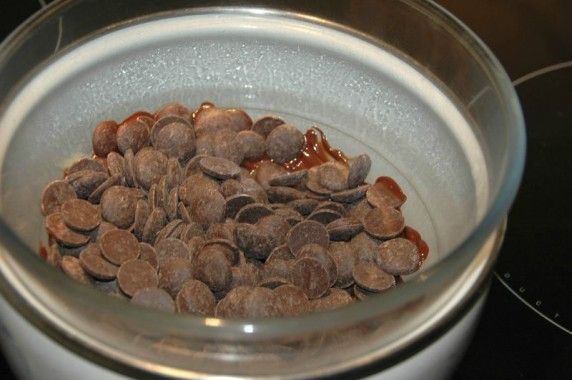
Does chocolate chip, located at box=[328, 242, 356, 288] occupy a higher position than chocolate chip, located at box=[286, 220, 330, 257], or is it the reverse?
chocolate chip, located at box=[286, 220, 330, 257]

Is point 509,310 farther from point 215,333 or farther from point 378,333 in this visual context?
point 215,333

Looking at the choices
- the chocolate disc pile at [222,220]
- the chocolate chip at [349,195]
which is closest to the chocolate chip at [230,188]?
the chocolate disc pile at [222,220]

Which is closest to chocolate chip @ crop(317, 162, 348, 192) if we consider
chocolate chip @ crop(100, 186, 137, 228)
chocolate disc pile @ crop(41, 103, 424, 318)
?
chocolate disc pile @ crop(41, 103, 424, 318)

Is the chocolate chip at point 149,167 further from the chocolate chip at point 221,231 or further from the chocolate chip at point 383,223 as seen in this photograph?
the chocolate chip at point 383,223

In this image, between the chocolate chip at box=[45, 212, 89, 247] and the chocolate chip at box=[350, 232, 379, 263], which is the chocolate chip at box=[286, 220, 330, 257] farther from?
the chocolate chip at box=[45, 212, 89, 247]

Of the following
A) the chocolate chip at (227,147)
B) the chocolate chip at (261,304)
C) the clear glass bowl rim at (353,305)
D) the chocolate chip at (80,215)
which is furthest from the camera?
the chocolate chip at (227,147)

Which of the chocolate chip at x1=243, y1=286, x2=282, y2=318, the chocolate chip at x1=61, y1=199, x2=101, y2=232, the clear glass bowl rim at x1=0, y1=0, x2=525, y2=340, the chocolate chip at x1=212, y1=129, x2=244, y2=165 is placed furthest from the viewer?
the chocolate chip at x1=212, y1=129, x2=244, y2=165

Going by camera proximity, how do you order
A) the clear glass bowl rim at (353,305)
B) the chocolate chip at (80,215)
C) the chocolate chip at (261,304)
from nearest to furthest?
the clear glass bowl rim at (353,305) → the chocolate chip at (261,304) → the chocolate chip at (80,215)

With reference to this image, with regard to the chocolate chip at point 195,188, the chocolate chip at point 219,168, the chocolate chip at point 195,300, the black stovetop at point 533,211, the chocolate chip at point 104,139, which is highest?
the chocolate chip at point 104,139
